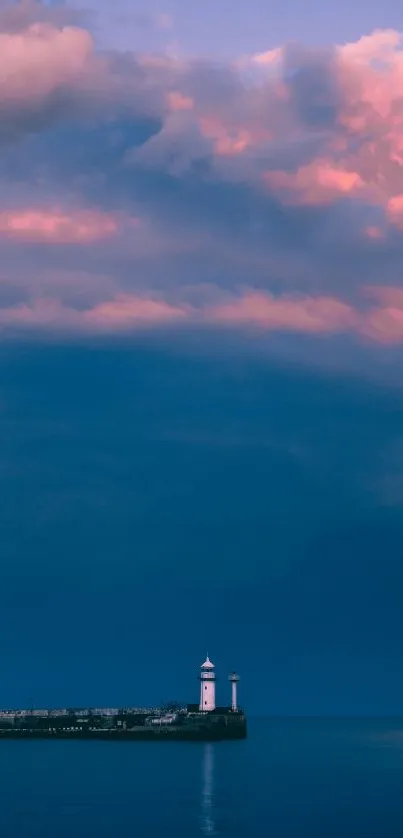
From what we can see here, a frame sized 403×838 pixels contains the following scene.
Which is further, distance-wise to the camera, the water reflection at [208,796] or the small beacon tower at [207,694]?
the small beacon tower at [207,694]

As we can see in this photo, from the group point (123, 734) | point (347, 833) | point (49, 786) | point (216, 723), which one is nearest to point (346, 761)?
point (216, 723)

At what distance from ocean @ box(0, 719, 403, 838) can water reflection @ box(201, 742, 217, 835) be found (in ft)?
0.28

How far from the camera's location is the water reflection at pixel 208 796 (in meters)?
82.4

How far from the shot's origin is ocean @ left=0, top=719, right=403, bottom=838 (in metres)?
82.1

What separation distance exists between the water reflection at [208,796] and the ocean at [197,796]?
0.28ft

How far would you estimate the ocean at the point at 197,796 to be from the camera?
82.1 meters

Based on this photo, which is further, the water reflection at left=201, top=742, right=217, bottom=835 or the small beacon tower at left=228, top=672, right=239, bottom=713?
the small beacon tower at left=228, top=672, right=239, bottom=713

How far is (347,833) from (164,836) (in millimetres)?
11803

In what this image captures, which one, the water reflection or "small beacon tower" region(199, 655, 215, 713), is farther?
"small beacon tower" region(199, 655, 215, 713)

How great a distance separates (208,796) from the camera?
338 feet

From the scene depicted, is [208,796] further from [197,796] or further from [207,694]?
[207,694]

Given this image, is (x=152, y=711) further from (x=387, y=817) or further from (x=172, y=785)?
(x=387, y=817)

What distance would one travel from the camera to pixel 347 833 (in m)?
80.2

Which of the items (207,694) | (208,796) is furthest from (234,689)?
(208,796)
